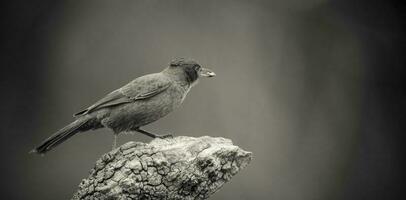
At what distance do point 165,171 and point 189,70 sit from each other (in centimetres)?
104

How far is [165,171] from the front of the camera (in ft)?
14.8

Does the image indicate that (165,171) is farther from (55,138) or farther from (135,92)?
(55,138)

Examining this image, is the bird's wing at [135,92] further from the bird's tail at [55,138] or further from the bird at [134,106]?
the bird's tail at [55,138]

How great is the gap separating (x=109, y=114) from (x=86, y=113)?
206mm

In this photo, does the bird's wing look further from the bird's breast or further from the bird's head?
the bird's head

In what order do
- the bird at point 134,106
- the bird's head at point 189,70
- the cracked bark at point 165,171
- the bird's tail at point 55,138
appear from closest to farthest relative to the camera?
the cracked bark at point 165,171
the bird's tail at point 55,138
the bird at point 134,106
the bird's head at point 189,70

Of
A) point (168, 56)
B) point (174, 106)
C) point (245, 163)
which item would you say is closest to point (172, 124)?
point (168, 56)

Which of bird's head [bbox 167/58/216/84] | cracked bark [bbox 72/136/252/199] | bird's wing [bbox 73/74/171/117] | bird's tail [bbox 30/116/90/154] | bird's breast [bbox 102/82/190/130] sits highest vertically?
bird's head [bbox 167/58/216/84]

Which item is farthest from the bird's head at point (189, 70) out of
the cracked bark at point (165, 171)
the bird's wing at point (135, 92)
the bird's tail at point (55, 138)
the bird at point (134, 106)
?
the bird's tail at point (55, 138)

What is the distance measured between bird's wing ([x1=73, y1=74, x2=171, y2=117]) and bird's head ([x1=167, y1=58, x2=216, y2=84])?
16 centimetres

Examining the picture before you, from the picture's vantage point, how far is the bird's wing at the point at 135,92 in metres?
4.93

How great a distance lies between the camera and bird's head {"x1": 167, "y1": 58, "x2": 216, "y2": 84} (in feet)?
16.6

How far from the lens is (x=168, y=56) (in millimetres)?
6723

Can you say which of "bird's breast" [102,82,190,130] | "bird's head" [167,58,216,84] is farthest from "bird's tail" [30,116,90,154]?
"bird's head" [167,58,216,84]
